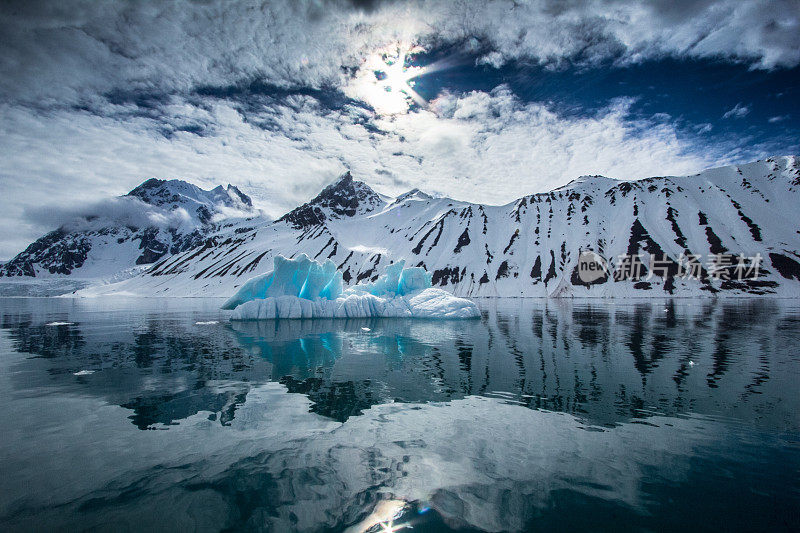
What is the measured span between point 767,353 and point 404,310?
103ft

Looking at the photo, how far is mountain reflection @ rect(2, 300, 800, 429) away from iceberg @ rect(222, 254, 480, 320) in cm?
1308

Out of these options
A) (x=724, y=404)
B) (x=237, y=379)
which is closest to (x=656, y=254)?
(x=724, y=404)

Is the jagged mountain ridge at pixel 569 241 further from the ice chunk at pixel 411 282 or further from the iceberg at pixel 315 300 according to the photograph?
the iceberg at pixel 315 300

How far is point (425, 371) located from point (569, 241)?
132 meters

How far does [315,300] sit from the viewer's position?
4131 cm

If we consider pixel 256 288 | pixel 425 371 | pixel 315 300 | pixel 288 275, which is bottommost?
pixel 425 371

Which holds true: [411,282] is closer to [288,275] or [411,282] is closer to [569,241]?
[288,275]

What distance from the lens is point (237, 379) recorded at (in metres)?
13.9

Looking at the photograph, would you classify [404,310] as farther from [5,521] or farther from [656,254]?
[656,254]

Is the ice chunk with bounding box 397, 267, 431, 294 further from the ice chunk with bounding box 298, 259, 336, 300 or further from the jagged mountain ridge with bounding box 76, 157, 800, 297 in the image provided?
the jagged mountain ridge with bounding box 76, 157, 800, 297

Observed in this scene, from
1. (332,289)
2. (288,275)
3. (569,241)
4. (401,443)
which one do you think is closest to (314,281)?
(288,275)

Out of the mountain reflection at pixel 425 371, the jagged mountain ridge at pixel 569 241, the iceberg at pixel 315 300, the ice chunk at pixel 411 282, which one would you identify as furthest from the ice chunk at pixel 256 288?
the jagged mountain ridge at pixel 569 241

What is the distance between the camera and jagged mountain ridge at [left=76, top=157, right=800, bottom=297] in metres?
105

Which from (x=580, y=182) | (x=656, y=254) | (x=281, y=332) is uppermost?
(x=580, y=182)
